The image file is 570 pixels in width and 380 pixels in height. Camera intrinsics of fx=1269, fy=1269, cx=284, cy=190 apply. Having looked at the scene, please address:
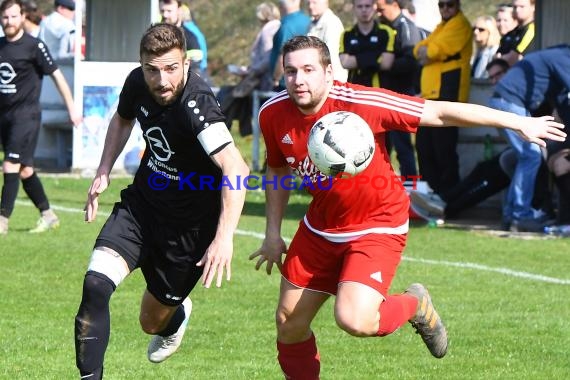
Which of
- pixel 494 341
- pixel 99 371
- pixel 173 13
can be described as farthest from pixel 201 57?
pixel 99 371

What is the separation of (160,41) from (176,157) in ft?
2.23

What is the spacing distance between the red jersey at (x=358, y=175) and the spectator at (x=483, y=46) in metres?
9.56

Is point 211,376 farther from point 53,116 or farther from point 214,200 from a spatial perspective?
point 53,116

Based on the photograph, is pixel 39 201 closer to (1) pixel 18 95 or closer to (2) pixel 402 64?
(1) pixel 18 95

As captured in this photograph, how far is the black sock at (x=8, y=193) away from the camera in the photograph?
12.5 m

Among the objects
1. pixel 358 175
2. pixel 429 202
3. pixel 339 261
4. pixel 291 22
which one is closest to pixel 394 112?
pixel 358 175

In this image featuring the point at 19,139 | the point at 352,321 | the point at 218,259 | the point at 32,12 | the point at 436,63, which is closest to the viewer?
the point at 218,259

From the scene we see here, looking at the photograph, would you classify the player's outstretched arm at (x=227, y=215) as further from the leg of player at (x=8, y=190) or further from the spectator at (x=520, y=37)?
the spectator at (x=520, y=37)

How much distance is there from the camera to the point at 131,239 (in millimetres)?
6766

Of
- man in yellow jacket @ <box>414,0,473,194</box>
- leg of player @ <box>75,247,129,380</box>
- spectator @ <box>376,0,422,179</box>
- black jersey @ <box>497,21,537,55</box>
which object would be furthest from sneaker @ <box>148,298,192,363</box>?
black jersey @ <box>497,21,537,55</box>

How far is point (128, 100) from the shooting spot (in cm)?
700

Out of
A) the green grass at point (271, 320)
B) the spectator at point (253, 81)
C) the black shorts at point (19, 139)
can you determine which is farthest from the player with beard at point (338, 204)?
the spectator at point (253, 81)

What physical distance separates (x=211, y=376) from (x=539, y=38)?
815 centimetres

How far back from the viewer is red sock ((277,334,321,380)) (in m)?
6.52
